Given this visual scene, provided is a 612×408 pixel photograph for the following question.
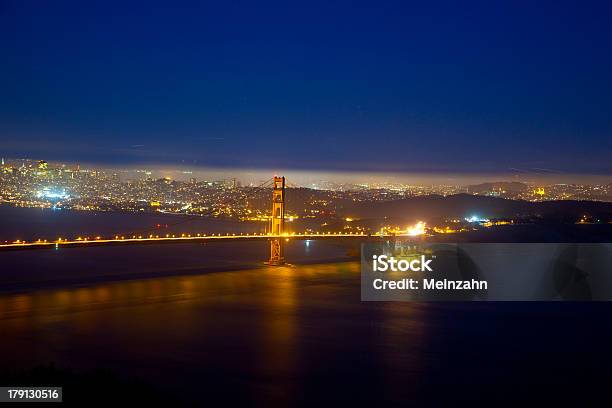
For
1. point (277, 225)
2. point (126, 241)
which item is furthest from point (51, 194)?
point (126, 241)

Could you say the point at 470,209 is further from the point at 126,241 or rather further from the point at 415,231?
the point at 126,241

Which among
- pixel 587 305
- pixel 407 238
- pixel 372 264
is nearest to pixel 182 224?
pixel 407 238

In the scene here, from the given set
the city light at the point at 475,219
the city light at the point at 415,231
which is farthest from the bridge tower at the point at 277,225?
the city light at the point at 475,219

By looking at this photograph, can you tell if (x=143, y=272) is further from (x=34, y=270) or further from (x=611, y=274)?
(x=611, y=274)

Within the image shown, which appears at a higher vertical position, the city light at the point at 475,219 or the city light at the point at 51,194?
the city light at the point at 51,194

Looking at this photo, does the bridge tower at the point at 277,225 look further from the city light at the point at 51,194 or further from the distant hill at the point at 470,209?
the city light at the point at 51,194

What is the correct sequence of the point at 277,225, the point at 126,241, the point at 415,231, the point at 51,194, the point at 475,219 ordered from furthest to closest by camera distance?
the point at 51,194 → the point at 475,219 → the point at 415,231 → the point at 277,225 → the point at 126,241

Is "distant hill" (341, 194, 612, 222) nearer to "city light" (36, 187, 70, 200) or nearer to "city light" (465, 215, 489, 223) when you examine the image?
"city light" (465, 215, 489, 223)
